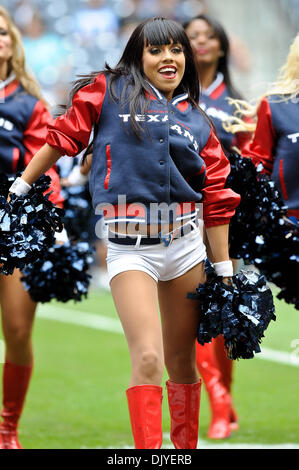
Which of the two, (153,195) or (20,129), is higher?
(20,129)

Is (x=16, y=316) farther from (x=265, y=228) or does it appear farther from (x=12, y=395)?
(x=265, y=228)

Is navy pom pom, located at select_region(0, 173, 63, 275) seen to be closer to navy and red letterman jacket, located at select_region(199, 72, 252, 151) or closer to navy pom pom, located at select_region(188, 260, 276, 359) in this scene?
navy pom pom, located at select_region(188, 260, 276, 359)

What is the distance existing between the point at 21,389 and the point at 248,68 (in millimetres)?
12049

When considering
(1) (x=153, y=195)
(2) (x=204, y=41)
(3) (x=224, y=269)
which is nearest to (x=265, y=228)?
(3) (x=224, y=269)

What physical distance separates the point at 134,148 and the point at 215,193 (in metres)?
0.43

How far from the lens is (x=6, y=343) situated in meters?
4.56

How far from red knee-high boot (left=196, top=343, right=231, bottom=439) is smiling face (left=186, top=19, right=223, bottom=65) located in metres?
1.74

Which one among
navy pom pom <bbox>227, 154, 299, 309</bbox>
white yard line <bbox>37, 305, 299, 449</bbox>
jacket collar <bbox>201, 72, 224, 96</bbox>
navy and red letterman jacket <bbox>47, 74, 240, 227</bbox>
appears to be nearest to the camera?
navy and red letterman jacket <bbox>47, 74, 240, 227</bbox>

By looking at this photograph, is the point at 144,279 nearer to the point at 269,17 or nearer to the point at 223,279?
the point at 223,279

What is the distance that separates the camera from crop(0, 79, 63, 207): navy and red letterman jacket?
4.37 m

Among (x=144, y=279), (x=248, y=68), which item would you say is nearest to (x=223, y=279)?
(x=144, y=279)

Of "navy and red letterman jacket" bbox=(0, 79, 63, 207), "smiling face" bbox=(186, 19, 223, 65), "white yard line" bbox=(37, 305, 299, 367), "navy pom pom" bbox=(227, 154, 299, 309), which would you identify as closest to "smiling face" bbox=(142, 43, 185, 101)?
"navy pom pom" bbox=(227, 154, 299, 309)

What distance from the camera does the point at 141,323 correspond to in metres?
3.28
